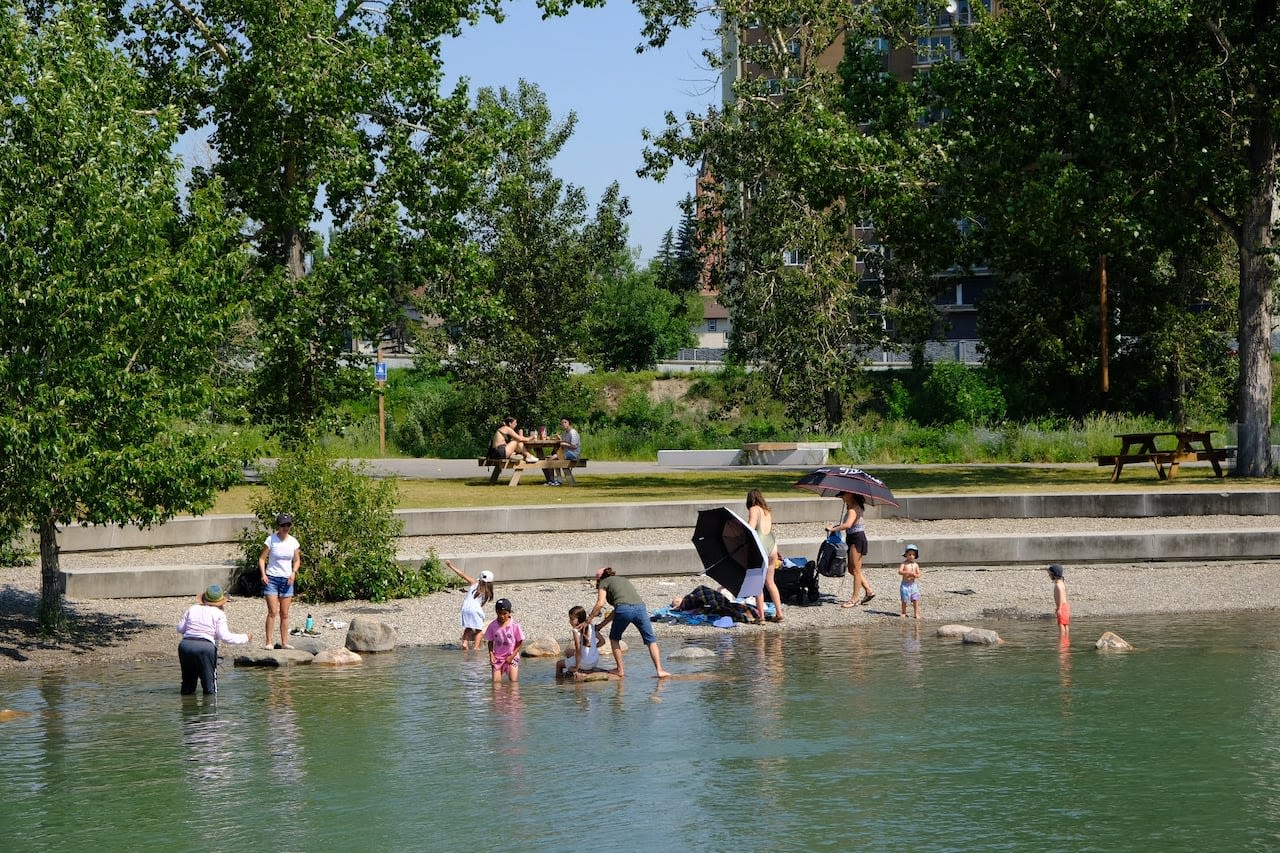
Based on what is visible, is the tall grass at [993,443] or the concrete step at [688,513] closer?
the concrete step at [688,513]

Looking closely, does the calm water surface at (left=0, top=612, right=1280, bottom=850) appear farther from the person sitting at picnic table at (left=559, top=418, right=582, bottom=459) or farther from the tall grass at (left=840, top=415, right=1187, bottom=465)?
the tall grass at (left=840, top=415, right=1187, bottom=465)

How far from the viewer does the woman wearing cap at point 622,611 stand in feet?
56.3

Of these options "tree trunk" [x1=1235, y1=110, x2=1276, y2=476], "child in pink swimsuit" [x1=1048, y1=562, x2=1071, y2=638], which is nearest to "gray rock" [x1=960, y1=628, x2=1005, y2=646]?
"child in pink swimsuit" [x1=1048, y1=562, x2=1071, y2=638]

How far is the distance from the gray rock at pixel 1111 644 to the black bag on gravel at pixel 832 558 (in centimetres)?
411

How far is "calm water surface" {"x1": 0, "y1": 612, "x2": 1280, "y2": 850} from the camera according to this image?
1153 centimetres

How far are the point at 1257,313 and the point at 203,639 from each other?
79.5ft

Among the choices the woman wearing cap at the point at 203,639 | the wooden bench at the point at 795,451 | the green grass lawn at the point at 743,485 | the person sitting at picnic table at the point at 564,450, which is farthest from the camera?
the wooden bench at the point at 795,451

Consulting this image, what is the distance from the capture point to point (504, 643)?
1727 centimetres

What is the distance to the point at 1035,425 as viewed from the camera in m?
43.8

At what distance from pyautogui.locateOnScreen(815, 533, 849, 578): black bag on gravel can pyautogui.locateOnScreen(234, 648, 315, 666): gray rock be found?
7.39 metres

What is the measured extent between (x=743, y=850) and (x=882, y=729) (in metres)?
3.97

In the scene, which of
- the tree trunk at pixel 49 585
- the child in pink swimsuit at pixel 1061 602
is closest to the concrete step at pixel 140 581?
the tree trunk at pixel 49 585

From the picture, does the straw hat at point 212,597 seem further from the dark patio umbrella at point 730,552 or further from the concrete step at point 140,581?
the dark patio umbrella at point 730,552

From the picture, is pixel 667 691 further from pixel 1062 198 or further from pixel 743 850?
pixel 1062 198
